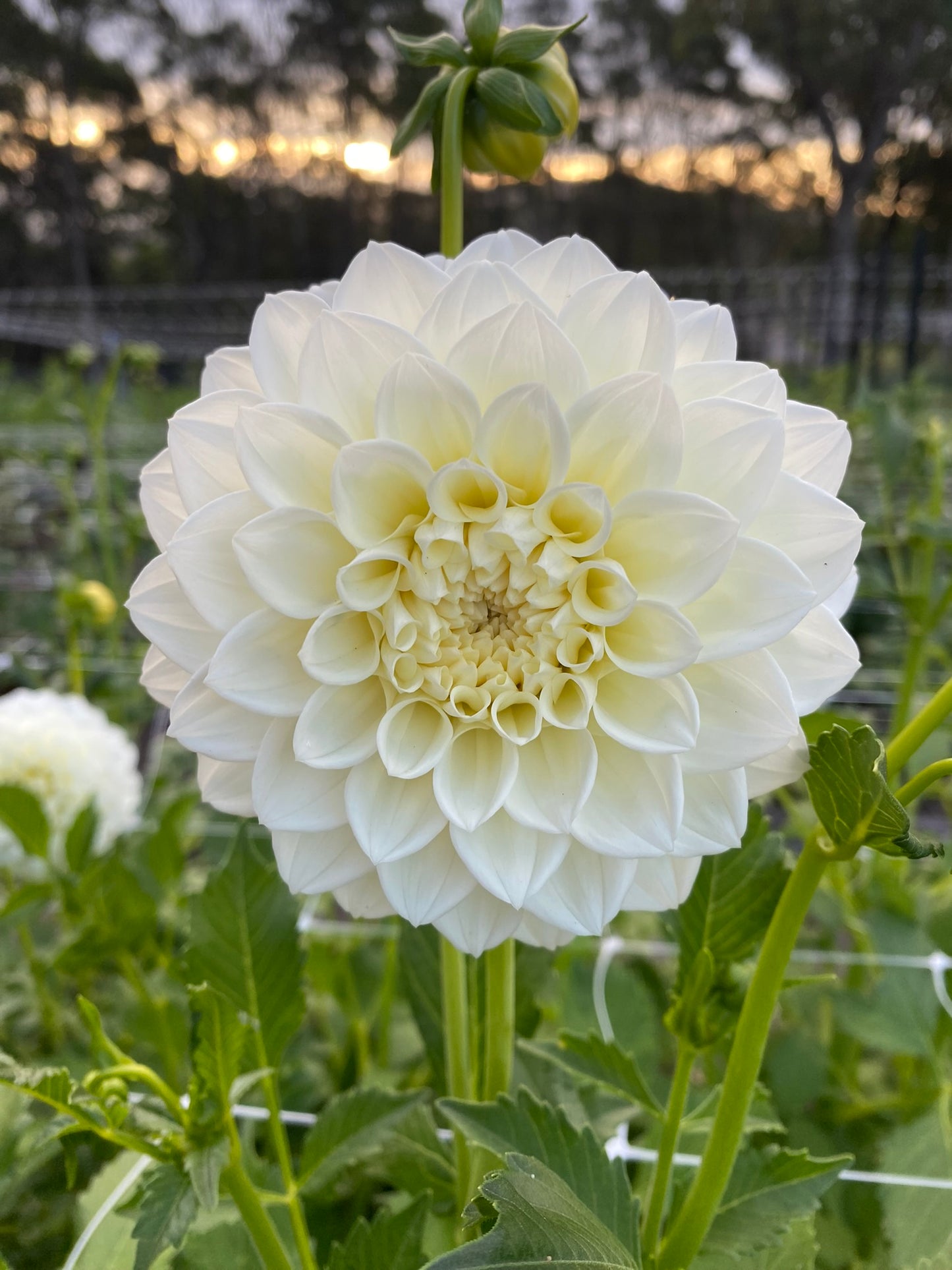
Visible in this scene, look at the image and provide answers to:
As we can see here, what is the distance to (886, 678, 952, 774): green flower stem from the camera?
0.27 m

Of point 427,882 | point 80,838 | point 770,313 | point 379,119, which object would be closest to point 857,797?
point 427,882

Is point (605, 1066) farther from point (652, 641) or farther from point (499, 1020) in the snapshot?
point (652, 641)

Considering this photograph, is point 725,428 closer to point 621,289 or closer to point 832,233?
point 621,289

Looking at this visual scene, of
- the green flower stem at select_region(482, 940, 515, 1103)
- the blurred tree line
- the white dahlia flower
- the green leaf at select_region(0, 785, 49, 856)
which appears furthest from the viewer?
the blurred tree line

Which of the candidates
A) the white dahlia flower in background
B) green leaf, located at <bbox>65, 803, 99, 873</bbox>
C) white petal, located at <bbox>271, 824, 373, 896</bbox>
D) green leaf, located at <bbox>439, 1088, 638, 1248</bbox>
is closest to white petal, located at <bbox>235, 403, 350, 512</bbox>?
the white dahlia flower in background

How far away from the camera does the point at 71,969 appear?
0.57 meters

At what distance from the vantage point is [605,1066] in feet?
1.27

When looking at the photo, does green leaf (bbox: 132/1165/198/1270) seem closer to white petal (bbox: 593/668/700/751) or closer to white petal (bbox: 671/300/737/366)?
white petal (bbox: 593/668/700/751)

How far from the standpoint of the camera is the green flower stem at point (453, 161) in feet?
1.12

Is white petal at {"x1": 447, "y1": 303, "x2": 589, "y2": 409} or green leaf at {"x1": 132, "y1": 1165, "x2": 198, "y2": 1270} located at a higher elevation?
white petal at {"x1": 447, "y1": 303, "x2": 589, "y2": 409}

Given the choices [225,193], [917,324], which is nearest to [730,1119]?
[917,324]

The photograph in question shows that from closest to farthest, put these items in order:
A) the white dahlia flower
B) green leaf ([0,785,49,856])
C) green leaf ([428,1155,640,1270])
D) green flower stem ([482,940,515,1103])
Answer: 1. green leaf ([428,1155,640,1270])
2. green flower stem ([482,940,515,1103])
3. green leaf ([0,785,49,856])
4. the white dahlia flower

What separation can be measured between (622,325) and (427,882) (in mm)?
177

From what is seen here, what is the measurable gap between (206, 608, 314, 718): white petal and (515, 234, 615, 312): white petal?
132 millimetres
